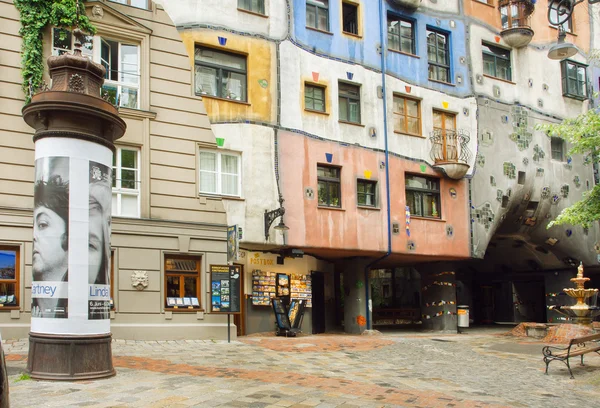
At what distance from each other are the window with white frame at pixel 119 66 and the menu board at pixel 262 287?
634 cm

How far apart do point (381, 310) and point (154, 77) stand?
16.5 m

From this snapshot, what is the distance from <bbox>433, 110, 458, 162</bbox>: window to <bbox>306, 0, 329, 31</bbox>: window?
5.74 m

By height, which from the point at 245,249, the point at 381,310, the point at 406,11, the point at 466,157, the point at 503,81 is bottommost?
the point at 381,310

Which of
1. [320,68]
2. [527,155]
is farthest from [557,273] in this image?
[320,68]

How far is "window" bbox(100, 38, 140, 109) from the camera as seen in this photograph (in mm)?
17703

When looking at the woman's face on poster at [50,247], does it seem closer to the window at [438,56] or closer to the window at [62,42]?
the window at [62,42]

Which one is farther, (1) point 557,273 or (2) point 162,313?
(1) point 557,273

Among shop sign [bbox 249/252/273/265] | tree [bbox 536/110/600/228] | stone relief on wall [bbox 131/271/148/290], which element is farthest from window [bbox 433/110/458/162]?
stone relief on wall [bbox 131/271/148/290]

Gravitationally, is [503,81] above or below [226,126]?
above

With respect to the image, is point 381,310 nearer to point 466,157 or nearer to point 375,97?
point 466,157

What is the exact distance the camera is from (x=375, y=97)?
23203 millimetres

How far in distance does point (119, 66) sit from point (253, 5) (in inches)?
201

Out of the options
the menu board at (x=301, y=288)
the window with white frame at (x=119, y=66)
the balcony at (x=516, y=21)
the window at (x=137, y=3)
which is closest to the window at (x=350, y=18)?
the balcony at (x=516, y=21)

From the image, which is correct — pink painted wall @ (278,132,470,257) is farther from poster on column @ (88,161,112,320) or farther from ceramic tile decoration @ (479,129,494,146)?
poster on column @ (88,161,112,320)
